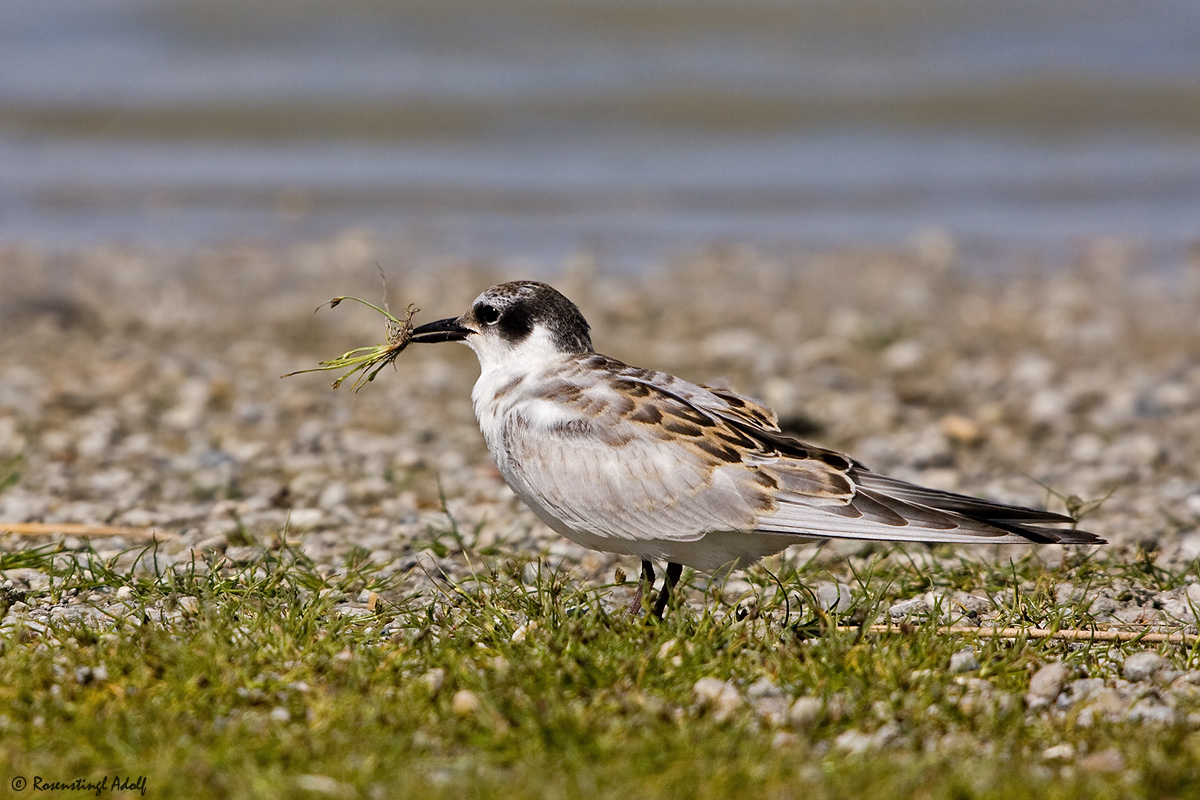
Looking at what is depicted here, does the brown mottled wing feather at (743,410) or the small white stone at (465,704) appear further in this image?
the brown mottled wing feather at (743,410)

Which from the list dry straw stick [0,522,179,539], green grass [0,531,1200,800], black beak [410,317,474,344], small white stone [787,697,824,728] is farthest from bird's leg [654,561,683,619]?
dry straw stick [0,522,179,539]

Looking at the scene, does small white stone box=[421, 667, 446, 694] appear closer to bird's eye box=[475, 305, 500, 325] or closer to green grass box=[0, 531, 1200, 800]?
green grass box=[0, 531, 1200, 800]

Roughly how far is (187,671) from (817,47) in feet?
56.2

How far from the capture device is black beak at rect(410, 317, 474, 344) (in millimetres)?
5414

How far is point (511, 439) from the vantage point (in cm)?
493

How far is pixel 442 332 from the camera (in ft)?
17.9

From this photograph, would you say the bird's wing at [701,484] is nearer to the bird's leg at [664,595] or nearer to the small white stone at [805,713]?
the bird's leg at [664,595]

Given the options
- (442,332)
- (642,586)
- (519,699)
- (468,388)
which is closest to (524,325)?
(442,332)

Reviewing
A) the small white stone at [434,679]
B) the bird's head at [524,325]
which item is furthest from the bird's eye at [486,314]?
the small white stone at [434,679]

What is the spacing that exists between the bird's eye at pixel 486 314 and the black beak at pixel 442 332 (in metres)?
0.07

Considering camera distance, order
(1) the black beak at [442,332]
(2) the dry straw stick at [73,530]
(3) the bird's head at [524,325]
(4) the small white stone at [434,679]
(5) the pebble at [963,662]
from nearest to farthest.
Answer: (4) the small white stone at [434,679]
(5) the pebble at [963,662]
(3) the bird's head at [524,325]
(1) the black beak at [442,332]
(2) the dry straw stick at [73,530]

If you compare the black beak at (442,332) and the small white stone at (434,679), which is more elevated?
the black beak at (442,332)

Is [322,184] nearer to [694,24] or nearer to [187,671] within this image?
[694,24]

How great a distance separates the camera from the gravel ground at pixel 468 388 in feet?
20.2
